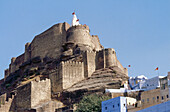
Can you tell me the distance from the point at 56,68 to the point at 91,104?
49.7ft

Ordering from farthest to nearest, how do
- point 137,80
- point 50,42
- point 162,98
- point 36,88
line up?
point 50,42 < point 36,88 < point 137,80 < point 162,98

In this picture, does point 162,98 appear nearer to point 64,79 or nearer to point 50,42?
point 64,79

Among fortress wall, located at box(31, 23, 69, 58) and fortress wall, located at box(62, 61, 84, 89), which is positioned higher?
fortress wall, located at box(31, 23, 69, 58)

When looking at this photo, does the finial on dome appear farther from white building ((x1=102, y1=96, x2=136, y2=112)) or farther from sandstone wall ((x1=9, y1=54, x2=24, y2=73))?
white building ((x1=102, y1=96, x2=136, y2=112))

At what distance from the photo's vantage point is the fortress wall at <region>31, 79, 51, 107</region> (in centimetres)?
6067

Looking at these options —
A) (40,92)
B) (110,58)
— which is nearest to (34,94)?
(40,92)

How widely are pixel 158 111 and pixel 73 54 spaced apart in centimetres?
3232

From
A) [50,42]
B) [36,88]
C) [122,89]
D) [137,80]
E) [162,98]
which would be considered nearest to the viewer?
[162,98]

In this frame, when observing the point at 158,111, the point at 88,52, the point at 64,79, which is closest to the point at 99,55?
the point at 88,52

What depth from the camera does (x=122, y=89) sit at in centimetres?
5431

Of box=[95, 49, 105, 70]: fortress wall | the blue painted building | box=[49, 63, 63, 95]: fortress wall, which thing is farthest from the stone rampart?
the blue painted building

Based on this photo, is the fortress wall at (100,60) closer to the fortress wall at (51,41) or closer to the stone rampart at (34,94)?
the stone rampart at (34,94)

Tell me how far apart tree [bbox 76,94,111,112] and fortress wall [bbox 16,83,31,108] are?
1107cm

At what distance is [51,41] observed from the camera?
73.0m
